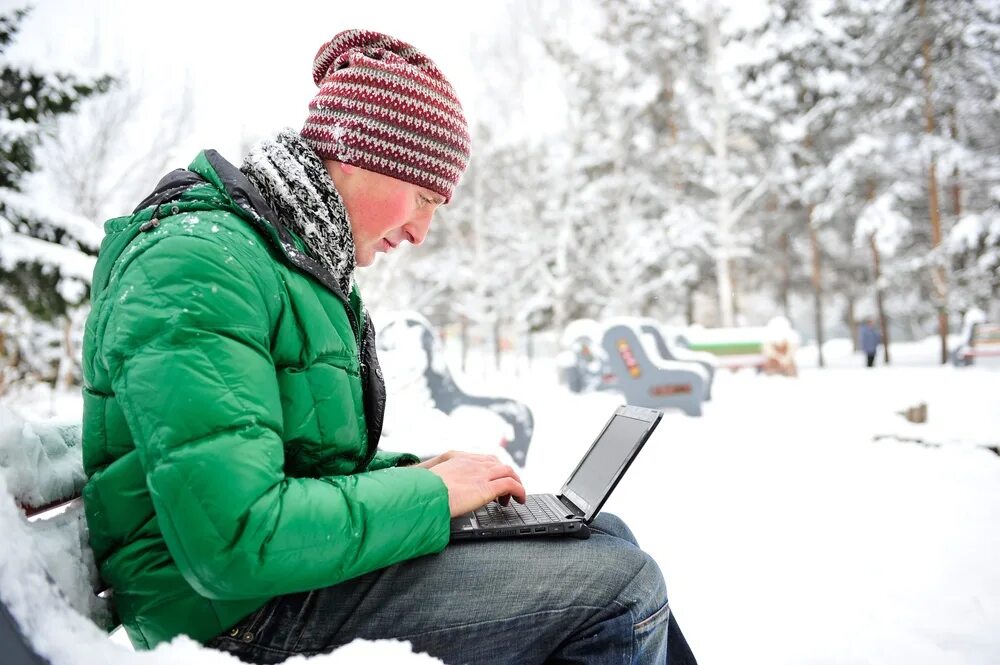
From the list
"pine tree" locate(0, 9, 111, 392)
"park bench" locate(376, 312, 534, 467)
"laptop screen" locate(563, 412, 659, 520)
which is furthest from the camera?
"pine tree" locate(0, 9, 111, 392)

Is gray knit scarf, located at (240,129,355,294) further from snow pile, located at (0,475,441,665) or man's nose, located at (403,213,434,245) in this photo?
snow pile, located at (0,475,441,665)

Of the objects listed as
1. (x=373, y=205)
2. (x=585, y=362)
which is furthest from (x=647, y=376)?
(x=373, y=205)

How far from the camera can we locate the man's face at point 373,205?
1427 mm

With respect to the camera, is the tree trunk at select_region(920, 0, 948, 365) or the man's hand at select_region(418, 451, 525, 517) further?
the tree trunk at select_region(920, 0, 948, 365)

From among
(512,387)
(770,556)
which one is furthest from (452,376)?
(512,387)

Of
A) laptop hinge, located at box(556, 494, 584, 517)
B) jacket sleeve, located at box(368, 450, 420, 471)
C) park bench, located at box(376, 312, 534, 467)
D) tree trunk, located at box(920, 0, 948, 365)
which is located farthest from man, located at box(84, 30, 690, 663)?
tree trunk, located at box(920, 0, 948, 365)

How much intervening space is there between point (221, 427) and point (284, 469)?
28cm

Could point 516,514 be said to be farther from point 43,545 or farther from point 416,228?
point 43,545

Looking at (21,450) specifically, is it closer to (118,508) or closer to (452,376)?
(118,508)

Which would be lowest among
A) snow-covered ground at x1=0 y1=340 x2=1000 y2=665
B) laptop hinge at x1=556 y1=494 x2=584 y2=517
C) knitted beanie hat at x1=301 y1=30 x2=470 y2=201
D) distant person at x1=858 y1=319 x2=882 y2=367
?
distant person at x1=858 y1=319 x2=882 y2=367

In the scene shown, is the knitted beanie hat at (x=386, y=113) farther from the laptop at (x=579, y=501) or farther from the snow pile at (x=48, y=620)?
the snow pile at (x=48, y=620)

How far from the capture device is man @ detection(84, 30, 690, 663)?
89 cm

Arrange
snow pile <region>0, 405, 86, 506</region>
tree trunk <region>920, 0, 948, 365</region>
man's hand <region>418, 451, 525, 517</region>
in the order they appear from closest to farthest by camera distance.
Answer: snow pile <region>0, 405, 86, 506</region>, man's hand <region>418, 451, 525, 517</region>, tree trunk <region>920, 0, 948, 365</region>

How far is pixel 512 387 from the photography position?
42.8 feet
